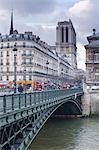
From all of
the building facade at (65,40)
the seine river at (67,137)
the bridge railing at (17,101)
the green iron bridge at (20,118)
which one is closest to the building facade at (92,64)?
the seine river at (67,137)

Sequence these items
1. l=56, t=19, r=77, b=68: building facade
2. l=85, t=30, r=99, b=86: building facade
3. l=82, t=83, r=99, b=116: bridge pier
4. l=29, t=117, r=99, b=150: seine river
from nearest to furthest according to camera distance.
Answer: l=29, t=117, r=99, b=150: seine river, l=82, t=83, r=99, b=116: bridge pier, l=85, t=30, r=99, b=86: building facade, l=56, t=19, r=77, b=68: building facade

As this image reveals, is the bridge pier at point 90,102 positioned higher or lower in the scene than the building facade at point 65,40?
lower

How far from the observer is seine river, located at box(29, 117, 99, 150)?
35.6 metres

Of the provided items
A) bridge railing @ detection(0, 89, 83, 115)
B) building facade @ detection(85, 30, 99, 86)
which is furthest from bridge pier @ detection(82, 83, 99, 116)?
bridge railing @ detection(0, 89, 83, 115)

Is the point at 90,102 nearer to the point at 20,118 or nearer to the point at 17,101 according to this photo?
the point at 17,101

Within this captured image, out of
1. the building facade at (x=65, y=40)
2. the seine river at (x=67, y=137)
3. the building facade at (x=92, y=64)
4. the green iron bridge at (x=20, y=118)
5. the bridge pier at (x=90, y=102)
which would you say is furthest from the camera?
the building facade at (x=65, y=40)

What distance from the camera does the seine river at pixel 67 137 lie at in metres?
35.6

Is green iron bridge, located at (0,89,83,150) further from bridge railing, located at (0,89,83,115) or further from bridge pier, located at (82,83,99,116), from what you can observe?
bridge pier, located at (82,83,99,116)

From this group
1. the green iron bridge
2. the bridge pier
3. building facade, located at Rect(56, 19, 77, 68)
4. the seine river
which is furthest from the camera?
building facade, located at Rect(56, 19, 77, 68)

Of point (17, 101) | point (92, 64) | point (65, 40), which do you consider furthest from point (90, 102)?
point (65, 40)

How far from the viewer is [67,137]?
41.4 metres

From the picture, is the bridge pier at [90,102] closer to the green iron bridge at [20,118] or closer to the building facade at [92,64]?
the building facade at [92,64]

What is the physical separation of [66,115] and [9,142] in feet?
144

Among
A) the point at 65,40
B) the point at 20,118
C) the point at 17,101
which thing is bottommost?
the point at 20,118
